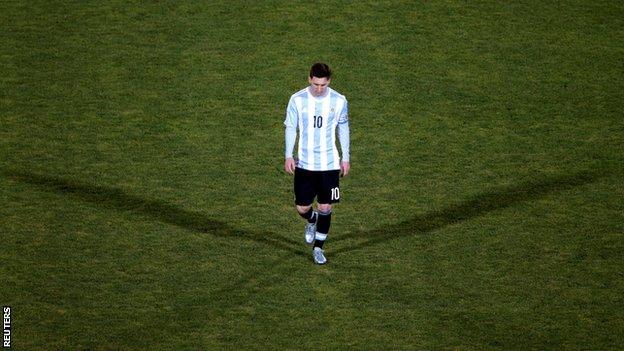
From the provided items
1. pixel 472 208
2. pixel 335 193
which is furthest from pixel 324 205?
pixel 472 208

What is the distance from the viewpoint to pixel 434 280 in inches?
521

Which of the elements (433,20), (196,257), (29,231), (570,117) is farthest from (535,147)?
(29,231)

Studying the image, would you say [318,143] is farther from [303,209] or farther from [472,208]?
[472,208]

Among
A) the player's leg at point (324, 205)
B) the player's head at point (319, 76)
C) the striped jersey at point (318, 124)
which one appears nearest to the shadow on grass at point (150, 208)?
the player's leg at point (324, 205)

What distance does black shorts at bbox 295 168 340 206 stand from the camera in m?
13.2

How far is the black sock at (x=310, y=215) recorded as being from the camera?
45.2 feet

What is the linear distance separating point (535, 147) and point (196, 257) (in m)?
5.09

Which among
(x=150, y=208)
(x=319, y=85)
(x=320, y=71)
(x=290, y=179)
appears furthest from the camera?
(x=290, y=179)

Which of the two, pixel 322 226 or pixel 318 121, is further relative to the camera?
pixel 322 226

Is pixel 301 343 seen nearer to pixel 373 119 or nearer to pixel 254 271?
pixel 254 271

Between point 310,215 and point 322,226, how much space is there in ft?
1.25

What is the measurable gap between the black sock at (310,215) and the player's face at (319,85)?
147cm

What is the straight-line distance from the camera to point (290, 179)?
15742 mm

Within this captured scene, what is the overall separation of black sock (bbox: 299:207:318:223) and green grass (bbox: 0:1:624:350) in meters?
0.34
